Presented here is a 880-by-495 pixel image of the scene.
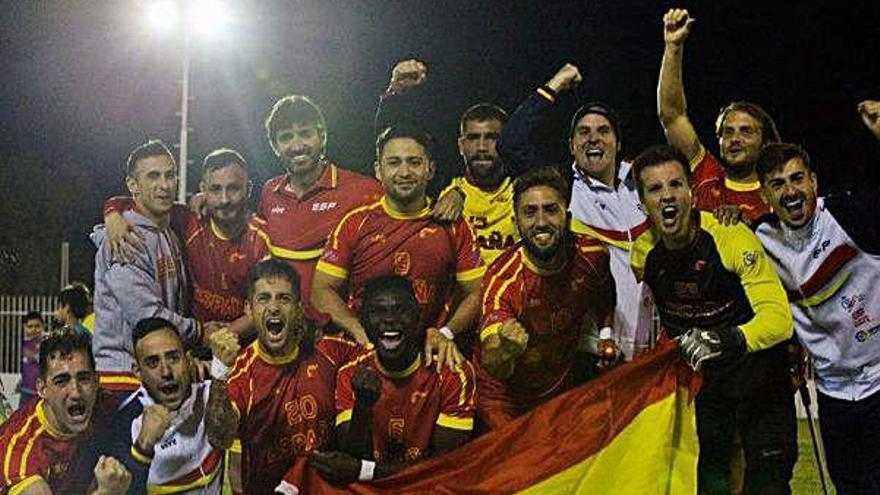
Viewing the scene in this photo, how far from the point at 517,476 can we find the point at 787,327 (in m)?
1.22

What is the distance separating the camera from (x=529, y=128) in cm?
491

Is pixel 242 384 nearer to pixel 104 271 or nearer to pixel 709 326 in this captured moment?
pixel 104 271

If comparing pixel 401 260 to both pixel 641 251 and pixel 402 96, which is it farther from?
pixel 641 251

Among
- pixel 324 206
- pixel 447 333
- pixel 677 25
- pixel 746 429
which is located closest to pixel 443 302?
pixel 447 333

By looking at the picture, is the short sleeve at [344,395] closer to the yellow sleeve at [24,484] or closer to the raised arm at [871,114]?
the yellow sleeve at [24,484]

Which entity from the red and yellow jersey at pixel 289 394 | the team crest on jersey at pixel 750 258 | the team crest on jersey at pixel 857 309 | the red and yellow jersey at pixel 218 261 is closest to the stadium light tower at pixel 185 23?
the red and yellow jersey at pixel 218 261

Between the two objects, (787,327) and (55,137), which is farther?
(55,137)

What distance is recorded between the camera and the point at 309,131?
5.03 meters

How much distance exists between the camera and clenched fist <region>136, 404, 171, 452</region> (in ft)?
16.3

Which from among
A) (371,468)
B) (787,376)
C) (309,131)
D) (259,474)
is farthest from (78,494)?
(787,376)

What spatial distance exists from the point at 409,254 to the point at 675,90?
1278mm

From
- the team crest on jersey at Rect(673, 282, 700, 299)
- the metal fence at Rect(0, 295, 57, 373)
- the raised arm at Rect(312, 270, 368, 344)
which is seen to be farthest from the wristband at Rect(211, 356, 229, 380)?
the metal fence at Rect(0, 295, 57, 373)

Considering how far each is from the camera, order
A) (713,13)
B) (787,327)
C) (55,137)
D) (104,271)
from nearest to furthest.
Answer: (787,327)
(104,271)
(713,13)
(55,137)

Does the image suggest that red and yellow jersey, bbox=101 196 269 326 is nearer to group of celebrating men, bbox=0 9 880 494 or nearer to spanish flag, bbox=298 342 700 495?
group of celebrating men, bbox=0 9 880 494
